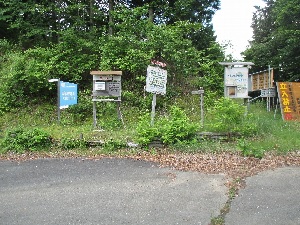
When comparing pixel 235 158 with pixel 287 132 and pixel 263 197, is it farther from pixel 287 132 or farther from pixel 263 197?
pixel 287 132

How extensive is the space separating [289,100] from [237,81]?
2.92 m

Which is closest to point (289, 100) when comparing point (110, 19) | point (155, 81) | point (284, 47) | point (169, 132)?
point (284, 47)

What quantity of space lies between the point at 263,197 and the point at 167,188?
4.85 ft

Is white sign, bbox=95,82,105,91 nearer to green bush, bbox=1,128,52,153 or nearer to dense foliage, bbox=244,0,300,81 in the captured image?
green bush, bbox=1,128,52,153

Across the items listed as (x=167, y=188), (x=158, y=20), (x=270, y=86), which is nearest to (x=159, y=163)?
(x=167, y=188)

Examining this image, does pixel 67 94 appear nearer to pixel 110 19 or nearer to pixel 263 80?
pixel 110 19

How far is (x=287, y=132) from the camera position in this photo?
342 inches

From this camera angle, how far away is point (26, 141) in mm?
7875

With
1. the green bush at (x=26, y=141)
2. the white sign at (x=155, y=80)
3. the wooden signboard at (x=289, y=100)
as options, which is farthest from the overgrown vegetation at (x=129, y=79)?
the white sign at (x=155, y=80)

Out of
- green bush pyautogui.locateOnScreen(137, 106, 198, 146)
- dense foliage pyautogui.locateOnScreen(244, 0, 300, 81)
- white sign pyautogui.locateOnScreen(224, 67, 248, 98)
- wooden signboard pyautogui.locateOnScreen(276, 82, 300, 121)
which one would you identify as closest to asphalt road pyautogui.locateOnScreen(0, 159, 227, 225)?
green bush pyautogui.locateOnScreen(137, 106, 198, 146)

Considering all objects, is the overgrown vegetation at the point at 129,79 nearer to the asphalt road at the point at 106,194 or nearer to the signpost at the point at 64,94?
the signpost at the point at 64,94

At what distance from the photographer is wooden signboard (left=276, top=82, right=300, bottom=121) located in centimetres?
1092

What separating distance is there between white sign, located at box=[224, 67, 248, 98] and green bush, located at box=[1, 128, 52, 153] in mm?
5438

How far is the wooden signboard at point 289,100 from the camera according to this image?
1092cm
